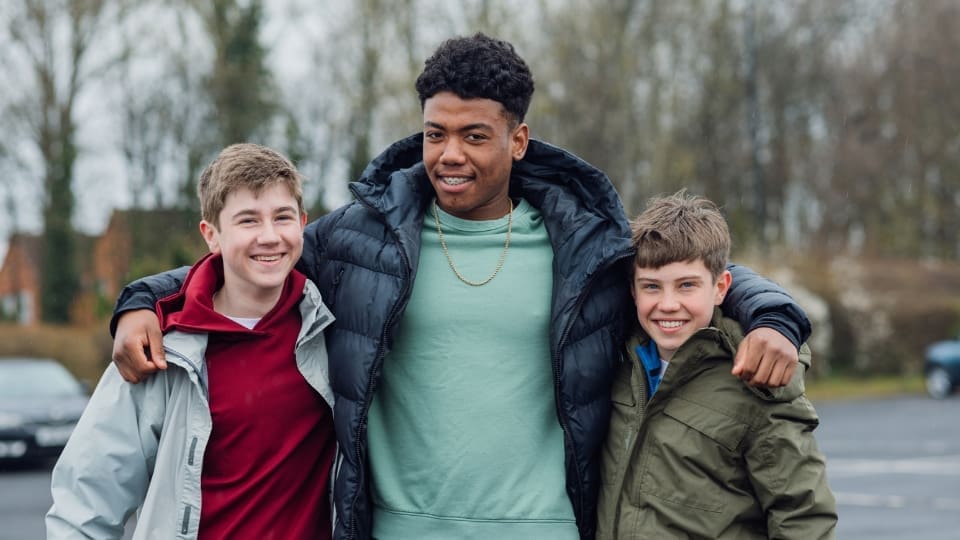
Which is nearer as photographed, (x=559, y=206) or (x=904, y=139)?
(x=559, y=206)

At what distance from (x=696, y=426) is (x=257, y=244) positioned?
4.18ft

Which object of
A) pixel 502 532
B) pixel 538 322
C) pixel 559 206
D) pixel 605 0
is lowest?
pixel 502 532

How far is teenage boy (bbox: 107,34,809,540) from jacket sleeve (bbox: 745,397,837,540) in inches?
9.4

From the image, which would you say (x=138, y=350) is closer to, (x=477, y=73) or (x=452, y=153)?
(x=452, y=153)

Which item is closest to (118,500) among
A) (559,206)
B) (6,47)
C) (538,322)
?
(538,322)

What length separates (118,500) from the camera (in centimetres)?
289

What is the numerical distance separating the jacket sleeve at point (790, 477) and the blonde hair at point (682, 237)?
462mm

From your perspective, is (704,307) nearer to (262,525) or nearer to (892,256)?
(262,525)

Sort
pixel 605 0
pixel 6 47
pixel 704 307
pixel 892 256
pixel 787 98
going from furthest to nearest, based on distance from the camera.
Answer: pixel 787 98, pixel 892 256, pixel 6 47, pixel 605 0, pixel 704 307

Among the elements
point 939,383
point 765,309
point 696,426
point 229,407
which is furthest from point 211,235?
point 939,383

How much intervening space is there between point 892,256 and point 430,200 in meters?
29.7

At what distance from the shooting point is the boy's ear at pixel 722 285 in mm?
3170

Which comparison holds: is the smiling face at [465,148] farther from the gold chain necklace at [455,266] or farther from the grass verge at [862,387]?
the grass verge at [862,387]

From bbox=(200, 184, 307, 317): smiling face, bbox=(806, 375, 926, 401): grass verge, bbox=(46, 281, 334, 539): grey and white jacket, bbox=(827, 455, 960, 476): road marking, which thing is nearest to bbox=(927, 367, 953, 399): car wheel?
bbox=(806, 375, 926, 401): grass verge
